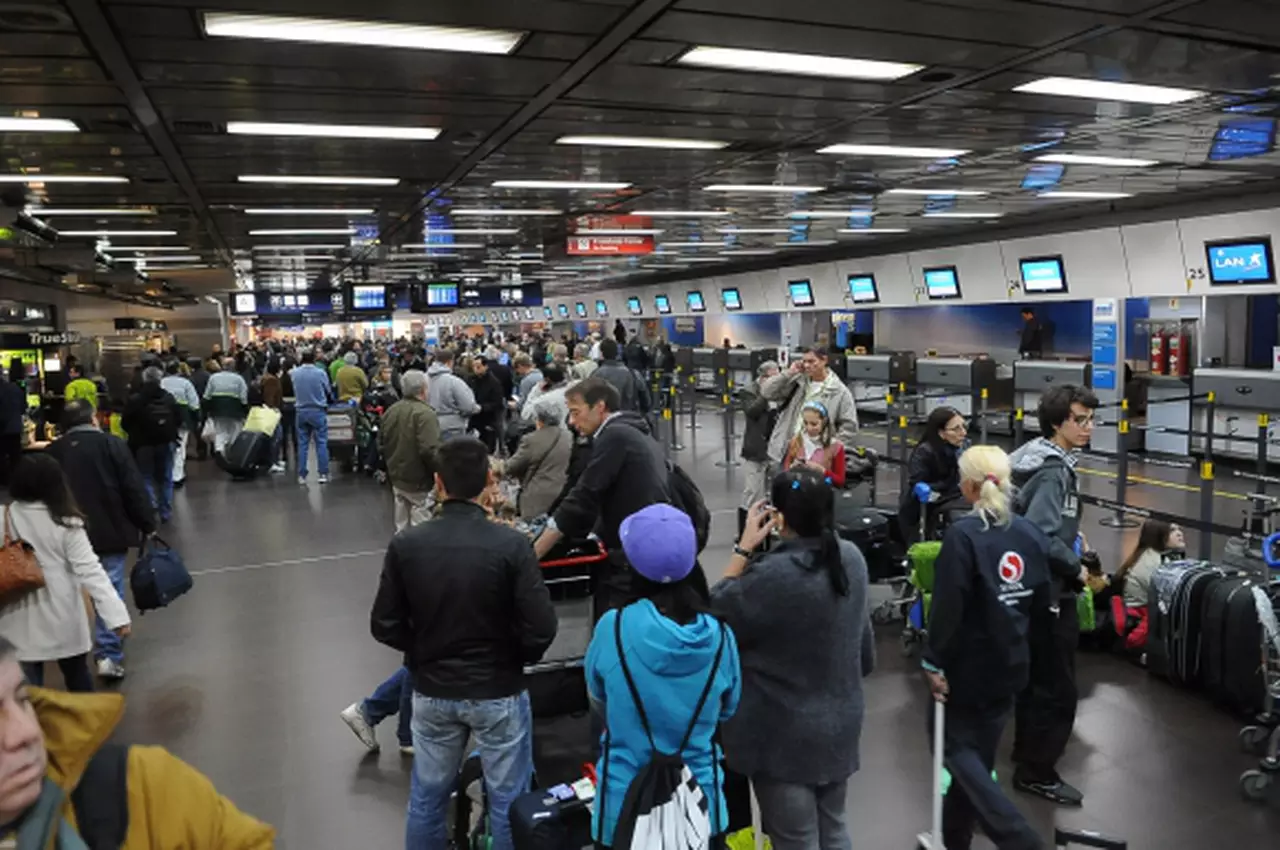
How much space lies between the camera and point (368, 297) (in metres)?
19.6

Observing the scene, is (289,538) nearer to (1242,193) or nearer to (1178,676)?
(1178,676)

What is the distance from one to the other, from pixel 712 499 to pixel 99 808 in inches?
388

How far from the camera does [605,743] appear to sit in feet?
8.07

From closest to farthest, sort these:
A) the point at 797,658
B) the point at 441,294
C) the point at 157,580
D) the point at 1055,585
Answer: the point at 797,658
the point at 1055,585
the point at 157,580
the point at 441,294

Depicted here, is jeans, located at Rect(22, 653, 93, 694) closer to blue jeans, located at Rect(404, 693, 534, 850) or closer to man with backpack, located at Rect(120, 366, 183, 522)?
blue jeans, located at Rect(404, 693, 534, 850)

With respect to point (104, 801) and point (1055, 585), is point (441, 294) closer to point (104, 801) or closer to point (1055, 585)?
point (1055, 585)

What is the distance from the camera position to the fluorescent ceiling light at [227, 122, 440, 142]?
227 inches

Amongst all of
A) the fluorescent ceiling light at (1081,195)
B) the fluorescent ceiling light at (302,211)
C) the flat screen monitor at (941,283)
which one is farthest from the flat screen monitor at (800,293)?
the fluorescent ceiling light at (302,211)

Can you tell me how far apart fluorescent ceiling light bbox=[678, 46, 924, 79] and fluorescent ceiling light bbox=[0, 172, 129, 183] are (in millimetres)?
5448

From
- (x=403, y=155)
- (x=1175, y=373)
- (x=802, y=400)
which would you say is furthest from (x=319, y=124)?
(x=1175, y=373)

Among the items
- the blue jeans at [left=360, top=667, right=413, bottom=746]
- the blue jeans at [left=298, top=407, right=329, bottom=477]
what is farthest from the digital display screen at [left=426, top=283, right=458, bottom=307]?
the blue jeans at [left=360, top=667, right=413, bottom=746]

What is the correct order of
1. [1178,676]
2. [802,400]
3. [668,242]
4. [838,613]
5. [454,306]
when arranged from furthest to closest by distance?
[454,306] → [668,242] → [802,400] → [1178,676] → [838,613]

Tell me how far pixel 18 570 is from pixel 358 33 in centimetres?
294

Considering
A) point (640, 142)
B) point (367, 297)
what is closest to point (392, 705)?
point (640, 142)
